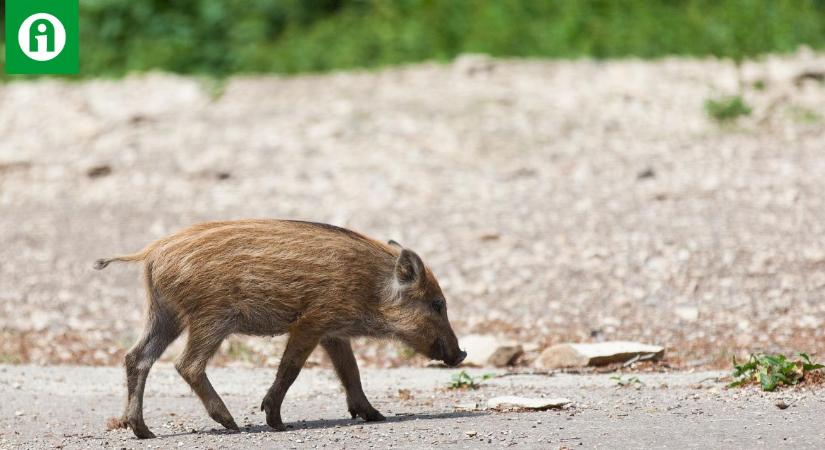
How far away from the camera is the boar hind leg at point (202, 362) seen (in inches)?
259

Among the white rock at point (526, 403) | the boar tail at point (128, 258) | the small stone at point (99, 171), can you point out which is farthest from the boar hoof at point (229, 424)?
the small stone at point (99, 171)

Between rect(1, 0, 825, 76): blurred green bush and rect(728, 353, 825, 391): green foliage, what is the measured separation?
971 cm

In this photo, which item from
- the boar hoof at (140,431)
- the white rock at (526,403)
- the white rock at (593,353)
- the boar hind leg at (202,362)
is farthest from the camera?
the white rock at (593,353)

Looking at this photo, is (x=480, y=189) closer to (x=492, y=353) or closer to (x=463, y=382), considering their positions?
(x=492, y=353)

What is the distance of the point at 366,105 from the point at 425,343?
29.1 ft

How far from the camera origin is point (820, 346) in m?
8.87

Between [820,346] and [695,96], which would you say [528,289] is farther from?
[695,96]

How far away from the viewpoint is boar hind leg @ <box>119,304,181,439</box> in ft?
21.7

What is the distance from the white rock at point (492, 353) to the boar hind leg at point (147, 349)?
8.71 ft

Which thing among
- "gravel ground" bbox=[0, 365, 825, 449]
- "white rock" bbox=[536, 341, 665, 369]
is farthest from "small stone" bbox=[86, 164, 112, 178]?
"white rock" bbox=[536, 341, 665, 369]

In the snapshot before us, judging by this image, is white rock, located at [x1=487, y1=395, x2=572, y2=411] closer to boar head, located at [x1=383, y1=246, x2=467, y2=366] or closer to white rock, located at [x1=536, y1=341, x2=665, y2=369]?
boar head, located at [x1=383, y1=246, x2=467, y2=366]

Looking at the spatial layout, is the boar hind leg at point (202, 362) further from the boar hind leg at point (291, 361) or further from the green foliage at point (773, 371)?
the green foliage at point (773, 371)

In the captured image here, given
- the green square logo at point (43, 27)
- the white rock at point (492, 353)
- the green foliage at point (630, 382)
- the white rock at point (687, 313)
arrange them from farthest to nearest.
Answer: the green square logo at point (43, 27) < the white rock at point (687, 313) < the white rock at point (492, 353) < the green foliage at point (630, 382)

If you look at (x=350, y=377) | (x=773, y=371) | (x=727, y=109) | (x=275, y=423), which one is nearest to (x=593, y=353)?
(x=773, y=371)
